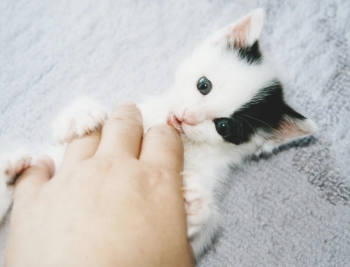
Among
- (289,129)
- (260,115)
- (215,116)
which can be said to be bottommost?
(289,129)

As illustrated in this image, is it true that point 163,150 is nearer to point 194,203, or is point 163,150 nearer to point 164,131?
point 164,131

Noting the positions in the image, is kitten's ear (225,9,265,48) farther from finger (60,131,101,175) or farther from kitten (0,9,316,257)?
finger (60,131,101,175)

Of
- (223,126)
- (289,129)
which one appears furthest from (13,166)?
(289,129)

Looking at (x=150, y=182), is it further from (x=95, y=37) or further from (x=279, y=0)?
(x=279, y=0)

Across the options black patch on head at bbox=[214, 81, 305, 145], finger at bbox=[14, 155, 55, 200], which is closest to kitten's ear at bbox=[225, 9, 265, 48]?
black patch on head at bbox=[214, 81, 305, 145]

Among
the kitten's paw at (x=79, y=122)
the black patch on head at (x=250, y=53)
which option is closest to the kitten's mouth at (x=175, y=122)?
the kitten's paw at (x=79, y=122)

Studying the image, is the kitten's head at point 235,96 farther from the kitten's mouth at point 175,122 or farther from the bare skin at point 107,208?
the bare skin at point 107,208

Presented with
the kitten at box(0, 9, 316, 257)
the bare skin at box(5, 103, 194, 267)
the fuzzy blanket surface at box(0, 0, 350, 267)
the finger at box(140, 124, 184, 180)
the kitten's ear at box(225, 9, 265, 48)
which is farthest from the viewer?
the fuzzy blanket surface at box(0, 0, 350, 267)
